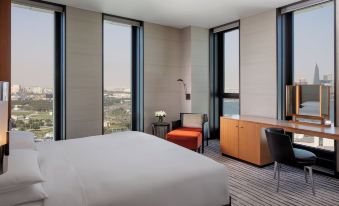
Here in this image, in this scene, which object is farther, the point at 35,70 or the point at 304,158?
the point at 35,70

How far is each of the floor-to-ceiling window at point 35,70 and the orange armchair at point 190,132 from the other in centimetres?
214

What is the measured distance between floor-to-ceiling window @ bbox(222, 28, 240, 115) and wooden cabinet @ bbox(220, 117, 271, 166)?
0.99 m

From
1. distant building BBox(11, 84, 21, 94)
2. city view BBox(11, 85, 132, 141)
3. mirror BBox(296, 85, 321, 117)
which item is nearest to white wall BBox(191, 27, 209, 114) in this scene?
city view BBox(11, 85, 132, 141)

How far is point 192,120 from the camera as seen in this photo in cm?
489

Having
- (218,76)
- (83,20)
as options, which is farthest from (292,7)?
(83,20)

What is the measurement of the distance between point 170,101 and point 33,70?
111 inches

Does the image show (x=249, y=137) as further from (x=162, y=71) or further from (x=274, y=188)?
(x=162, y=71)

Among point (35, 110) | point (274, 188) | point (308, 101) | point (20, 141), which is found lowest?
point (274, 188)

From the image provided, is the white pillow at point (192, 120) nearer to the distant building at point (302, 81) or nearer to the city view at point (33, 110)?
the distant building at point (302, 81)

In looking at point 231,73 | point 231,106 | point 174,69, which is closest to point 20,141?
point 174,69

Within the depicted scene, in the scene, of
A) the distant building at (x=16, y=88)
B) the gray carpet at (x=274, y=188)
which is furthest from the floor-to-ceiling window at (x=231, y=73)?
the distant building at (x=16, y=88)

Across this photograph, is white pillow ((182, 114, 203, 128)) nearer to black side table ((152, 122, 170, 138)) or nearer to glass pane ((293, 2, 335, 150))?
black side table ((152, 122, 170, 138))

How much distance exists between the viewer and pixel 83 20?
429 centimetres

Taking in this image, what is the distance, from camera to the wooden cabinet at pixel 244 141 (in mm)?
3734
